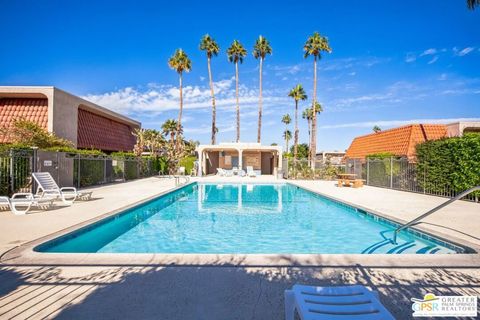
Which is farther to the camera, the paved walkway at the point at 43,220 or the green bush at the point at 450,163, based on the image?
the green bush at the point at 450,163

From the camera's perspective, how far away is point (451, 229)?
19.4 ft

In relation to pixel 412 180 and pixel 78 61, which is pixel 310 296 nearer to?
pixel 412 180

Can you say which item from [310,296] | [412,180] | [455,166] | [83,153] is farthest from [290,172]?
[310,296]

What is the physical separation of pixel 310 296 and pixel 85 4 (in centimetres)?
2122

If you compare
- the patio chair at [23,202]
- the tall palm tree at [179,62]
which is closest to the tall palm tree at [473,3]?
the patio chair at [23,202]

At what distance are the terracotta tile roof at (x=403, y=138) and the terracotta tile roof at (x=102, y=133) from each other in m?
25.2

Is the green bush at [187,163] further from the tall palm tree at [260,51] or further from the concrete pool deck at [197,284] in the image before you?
the concrete pool deck at [197,284]

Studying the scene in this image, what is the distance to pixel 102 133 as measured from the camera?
29.5m

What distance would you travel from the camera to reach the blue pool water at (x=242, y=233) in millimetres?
5859

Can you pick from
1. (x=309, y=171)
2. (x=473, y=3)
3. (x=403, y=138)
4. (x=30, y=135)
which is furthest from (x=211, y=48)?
(x=473, y=3)

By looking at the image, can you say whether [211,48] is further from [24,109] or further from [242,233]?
[242,233]

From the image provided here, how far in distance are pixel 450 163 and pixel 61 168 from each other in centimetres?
1761

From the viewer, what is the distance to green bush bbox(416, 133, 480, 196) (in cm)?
1016

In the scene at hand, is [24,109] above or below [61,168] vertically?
above
